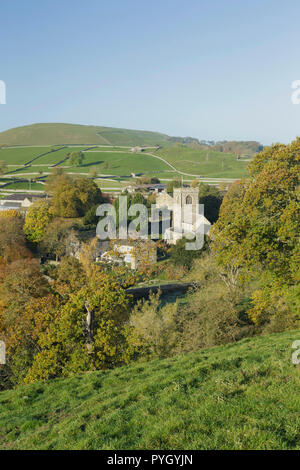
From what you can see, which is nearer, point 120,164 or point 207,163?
point 207,163

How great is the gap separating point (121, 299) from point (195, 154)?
584ft

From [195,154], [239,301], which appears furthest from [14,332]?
[195,154]

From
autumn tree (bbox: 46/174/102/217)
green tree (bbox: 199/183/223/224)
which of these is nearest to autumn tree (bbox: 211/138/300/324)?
autumn tree (bbox: 46/174/102/217)

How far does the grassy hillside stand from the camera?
6.44m

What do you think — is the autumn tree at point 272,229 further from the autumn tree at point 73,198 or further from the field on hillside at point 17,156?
the field on hillside at point 17,156

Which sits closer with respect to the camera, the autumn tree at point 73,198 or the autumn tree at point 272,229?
the autumn tree at point 272,229

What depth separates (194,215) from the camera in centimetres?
6381

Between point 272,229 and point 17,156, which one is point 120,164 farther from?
point 272,229

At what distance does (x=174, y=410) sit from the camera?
25.5ft

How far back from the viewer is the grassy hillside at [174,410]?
6438mm

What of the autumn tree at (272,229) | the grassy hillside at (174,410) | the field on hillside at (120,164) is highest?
the field on hillside at (120,164)

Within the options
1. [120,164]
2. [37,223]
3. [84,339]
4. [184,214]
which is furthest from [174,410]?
[120,164]

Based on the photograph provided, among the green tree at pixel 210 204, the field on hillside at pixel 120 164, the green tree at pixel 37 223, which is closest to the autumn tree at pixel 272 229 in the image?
the green tree at pixel 37 223
